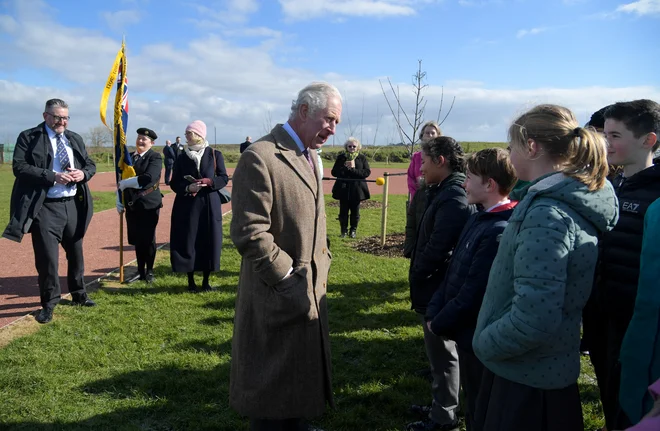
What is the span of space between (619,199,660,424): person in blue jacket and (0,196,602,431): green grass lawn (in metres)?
1.59

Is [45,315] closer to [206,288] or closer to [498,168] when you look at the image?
[206,288]

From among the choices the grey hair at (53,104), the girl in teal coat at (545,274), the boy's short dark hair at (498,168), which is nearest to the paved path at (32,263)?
the grey hair at (53,104)

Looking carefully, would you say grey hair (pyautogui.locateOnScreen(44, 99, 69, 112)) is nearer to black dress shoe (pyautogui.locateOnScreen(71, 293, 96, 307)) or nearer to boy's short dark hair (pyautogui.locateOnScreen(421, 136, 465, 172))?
black dress shoe (pyautogui.locateOnScreen(71, 293, 96, 307))

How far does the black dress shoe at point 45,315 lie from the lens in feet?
17.3

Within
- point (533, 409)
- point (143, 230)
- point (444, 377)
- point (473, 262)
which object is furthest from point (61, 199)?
point (533, 409)

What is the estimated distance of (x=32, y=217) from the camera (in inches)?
204

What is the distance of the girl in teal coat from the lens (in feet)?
6.00

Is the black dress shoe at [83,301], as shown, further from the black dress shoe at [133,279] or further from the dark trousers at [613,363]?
the dark trousers at [613,363]

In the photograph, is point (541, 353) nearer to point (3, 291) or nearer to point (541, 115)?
point (541, 115)

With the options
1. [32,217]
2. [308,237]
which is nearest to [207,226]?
[32,217]

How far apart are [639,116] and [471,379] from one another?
5.72ft

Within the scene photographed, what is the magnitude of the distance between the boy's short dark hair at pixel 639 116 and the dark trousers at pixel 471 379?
5.19 feet

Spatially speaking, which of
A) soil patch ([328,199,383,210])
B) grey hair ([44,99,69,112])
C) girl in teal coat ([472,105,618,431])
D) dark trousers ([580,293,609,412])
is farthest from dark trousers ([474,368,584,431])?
soil patch ([328,199,383,210])

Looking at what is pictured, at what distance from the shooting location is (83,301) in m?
5.88
